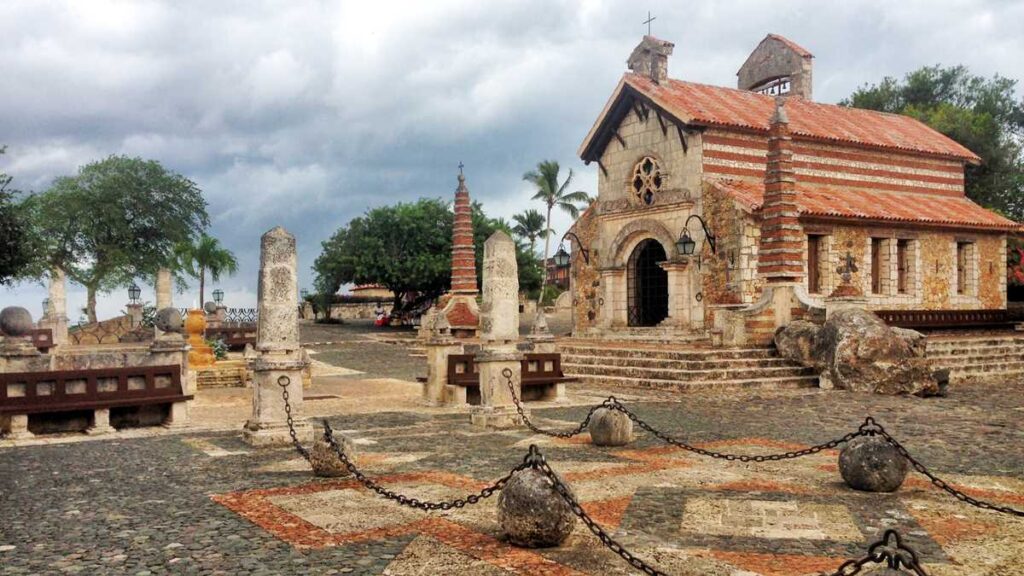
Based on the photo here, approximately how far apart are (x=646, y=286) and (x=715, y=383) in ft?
32.1

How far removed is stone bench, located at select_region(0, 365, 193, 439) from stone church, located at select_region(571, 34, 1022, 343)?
12.3m

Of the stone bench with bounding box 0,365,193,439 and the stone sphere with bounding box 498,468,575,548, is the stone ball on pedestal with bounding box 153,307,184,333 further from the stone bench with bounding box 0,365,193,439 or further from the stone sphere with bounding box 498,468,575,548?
the stone sphere with bounding box 498,468,575,548

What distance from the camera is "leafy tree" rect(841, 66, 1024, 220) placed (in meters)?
37.8

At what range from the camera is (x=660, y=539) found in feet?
18.6

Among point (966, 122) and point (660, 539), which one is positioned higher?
point (966, 122)

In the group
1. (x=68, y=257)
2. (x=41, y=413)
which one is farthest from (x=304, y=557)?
(x=68, y=257)

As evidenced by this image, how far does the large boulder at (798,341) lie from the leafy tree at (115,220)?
34405 mm

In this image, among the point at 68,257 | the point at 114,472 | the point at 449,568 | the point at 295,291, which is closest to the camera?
the point at 449,568

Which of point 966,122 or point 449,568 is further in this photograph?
point 966,122

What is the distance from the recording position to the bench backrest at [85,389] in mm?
10695

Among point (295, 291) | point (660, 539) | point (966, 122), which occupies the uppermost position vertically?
point (966, 122)

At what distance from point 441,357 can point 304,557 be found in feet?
29.5

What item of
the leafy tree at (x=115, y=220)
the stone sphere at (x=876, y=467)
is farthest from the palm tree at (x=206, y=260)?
the stone sphere at (x=876, y=467)

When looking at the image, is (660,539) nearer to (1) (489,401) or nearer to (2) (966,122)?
(1) (489,401)
